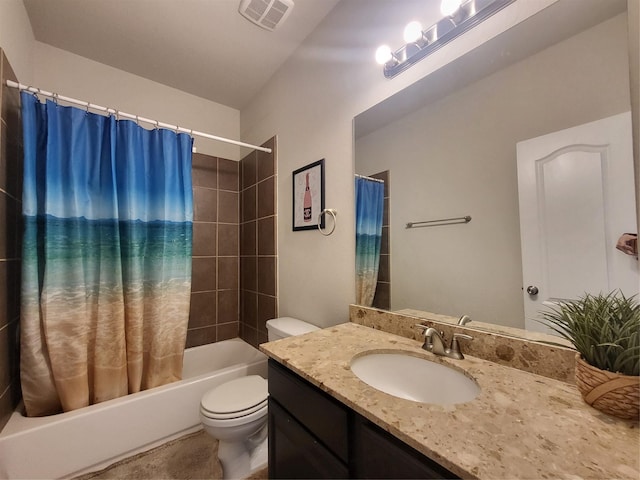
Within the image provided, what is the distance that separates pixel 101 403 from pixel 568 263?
209cm

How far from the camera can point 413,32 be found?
1015 mm

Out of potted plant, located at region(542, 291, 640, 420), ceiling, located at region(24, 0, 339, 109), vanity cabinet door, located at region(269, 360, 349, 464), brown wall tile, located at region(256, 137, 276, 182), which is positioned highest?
ceiling, located at region(24, 0, 339, 109)

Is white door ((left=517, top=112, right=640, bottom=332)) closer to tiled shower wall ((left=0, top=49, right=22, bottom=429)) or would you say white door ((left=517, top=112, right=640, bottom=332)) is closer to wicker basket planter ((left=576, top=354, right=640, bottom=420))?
wicker basket planter ((left=576, top=354, right=640, bottom=420))

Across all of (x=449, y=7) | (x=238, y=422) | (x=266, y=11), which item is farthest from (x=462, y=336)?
(x=266, y=11)

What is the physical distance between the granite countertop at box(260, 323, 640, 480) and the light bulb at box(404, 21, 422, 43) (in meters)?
1.22

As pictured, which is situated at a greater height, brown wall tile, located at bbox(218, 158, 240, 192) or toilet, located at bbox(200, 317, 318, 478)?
brown wall tile, located at bbox(218, 158, 240, 192)

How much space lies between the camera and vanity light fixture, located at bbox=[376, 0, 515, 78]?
871mm

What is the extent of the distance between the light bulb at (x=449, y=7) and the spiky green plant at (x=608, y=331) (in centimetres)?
103

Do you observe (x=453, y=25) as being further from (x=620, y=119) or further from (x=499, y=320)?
(x=499, y=320)

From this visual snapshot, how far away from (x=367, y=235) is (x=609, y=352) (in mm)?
869

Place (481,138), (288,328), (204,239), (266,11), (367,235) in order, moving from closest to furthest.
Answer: (481,138)
(367,235)
(266,11)
(288,328)
(204,239)

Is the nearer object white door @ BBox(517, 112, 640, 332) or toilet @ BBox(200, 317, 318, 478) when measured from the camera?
white door @ BBox(517, 112, 640, 332)

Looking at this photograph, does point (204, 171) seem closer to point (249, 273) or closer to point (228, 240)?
point (228, 240)

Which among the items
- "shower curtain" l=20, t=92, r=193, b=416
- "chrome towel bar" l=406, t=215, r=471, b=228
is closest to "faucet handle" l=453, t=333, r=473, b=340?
"chrome towel bar" l=406, t=215, r=471, b=228
